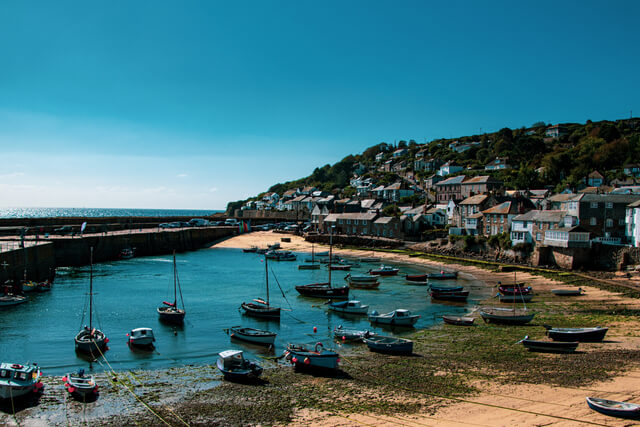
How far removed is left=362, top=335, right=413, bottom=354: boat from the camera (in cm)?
3052

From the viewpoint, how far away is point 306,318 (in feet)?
140

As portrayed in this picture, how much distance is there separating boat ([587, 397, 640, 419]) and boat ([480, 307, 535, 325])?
58.2 ft

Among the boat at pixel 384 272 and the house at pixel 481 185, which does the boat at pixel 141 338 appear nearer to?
the boat at pixel 384 272

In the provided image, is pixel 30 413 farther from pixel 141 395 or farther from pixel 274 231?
pixel 274 231

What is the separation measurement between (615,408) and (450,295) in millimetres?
29764

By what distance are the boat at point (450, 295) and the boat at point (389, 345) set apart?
1930cm

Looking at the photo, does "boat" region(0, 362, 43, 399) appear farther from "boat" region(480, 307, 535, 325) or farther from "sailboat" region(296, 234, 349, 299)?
"boat" region(480, 307, 535, 325)

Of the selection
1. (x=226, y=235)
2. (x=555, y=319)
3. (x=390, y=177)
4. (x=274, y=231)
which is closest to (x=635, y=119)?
(x=390, y=177)

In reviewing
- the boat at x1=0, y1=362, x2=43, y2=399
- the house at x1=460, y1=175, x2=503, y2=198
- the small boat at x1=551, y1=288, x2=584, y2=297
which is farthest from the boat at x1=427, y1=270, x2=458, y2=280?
the house at x1=460, y1=175, x2=503, y2=198

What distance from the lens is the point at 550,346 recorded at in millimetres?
29766

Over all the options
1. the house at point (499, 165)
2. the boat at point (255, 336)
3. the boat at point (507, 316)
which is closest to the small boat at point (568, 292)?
the boat at point (507, 316)

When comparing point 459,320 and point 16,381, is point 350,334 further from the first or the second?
point 16,381

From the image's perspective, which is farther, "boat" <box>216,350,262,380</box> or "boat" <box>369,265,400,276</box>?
"boat" <box>369,265,400,276</box>

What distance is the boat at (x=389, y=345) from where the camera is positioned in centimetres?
3052
